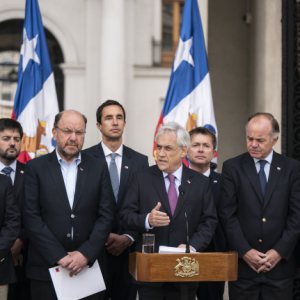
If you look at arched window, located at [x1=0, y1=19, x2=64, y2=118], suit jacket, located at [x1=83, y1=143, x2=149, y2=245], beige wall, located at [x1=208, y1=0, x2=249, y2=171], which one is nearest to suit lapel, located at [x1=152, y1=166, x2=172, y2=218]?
suit jacket, located at [x1=83, y1=143, x2=149, y2=245]

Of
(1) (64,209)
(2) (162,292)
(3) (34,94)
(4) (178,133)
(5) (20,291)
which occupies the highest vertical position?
(3) (34,94)

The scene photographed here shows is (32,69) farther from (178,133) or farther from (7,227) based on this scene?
(178,133)

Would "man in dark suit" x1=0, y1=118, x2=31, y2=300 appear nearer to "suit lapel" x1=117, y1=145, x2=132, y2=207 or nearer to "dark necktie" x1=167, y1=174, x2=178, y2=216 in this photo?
"suit lapel" x1=117, y1=145, x2=132, y2=207

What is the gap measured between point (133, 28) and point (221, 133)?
266 centimetres

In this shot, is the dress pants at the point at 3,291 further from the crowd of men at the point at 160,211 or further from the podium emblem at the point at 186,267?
the podium emblem at the point at 186,267

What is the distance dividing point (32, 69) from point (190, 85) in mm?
1948

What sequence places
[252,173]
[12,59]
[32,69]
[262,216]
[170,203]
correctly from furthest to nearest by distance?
[12,59], [32,69], [252,173], [262,216], [170,203]

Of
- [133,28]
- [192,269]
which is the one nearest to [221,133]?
[133,28]

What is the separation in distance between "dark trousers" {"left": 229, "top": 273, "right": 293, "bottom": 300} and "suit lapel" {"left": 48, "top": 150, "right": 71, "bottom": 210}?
A: 1.45 m

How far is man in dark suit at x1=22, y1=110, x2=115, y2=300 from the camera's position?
320 cm

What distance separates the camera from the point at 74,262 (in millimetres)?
3146

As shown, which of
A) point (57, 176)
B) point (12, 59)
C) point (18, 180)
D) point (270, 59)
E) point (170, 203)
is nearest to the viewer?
point (170, 203)

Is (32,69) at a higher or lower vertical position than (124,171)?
higher

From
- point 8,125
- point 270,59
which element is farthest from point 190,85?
point 8,125
